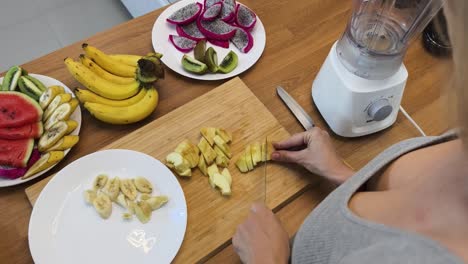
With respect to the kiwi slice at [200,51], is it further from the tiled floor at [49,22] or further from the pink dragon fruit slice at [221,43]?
the tiled floor at [49,22]

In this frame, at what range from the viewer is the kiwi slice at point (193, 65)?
106 cm

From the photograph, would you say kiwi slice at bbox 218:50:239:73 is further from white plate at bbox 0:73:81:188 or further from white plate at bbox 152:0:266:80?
white plate at bbox 0:73:81:188

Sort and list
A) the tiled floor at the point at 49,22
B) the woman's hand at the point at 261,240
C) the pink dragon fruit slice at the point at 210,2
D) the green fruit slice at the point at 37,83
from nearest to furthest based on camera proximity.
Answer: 1. the woman's hand at the point at 261,240
2. the green fruit slice at the point at 37,83
3. the pink dragon fruit slice at the point at 210,2
4. the tiled floor at the point at 49,22

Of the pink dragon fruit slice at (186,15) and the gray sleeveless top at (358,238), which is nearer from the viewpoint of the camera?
the gray sleeveless top at (358,238)

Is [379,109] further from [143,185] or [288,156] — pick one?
[143,185]

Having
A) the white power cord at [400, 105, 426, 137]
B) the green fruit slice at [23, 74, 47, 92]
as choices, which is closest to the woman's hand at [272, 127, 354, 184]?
the white power cord at [400, 105, 426, 137]

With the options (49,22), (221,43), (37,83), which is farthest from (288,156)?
(49,22)

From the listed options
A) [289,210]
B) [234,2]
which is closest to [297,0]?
[234,2]

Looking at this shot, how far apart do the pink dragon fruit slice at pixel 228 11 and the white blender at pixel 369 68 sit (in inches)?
12.8

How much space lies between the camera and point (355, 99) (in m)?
0.90

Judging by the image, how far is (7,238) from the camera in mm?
824

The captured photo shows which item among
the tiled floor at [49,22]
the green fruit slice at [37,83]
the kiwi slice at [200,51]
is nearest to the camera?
the green fruit slice at [37,83]

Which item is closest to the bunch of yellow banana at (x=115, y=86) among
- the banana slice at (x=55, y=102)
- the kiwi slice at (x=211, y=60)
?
the banana slice at (x=55, y=102)

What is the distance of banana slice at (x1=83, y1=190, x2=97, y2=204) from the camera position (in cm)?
84
